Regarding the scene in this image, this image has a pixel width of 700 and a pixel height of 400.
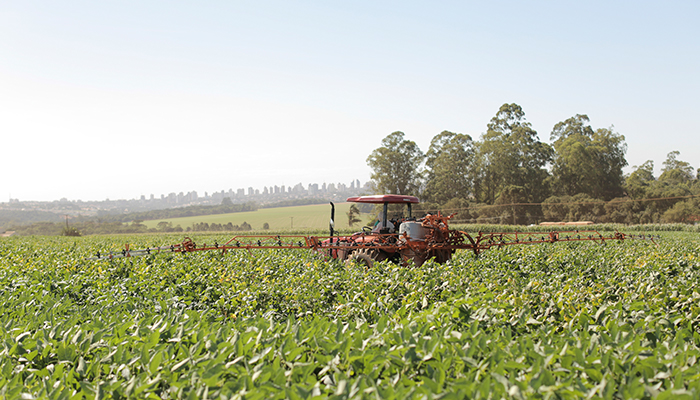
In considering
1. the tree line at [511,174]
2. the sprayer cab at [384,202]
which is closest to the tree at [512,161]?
the tree line at [511,174]

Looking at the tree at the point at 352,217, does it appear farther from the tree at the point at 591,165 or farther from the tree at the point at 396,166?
the tree at the point at 591,165

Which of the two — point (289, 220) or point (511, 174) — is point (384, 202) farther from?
point (289, 220)

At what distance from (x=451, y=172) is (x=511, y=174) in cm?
905

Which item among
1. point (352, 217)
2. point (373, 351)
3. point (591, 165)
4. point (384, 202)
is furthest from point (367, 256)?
point (591, 165)

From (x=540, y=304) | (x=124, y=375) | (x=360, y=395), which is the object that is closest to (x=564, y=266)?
(x=540, y=304)

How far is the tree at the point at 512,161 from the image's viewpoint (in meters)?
57.2

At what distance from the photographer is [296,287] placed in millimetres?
5625

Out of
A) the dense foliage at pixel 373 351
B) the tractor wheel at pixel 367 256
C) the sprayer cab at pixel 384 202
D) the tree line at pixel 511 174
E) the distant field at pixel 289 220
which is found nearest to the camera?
the dense foliage at pixel 373 351

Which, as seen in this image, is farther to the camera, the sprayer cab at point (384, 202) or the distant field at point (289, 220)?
the distant field at point (289, 220)

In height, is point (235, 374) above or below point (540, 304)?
above

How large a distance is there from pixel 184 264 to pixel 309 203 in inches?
5769

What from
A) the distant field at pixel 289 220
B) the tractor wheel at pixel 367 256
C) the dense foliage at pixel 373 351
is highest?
the dense foliage at pixel 373 351

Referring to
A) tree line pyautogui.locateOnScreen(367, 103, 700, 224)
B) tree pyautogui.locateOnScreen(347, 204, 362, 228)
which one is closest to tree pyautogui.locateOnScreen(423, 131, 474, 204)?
tree line pyautogui.locateOnScreen(367, 103, 700, 224)

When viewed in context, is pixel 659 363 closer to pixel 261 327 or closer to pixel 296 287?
pixel 261 327
